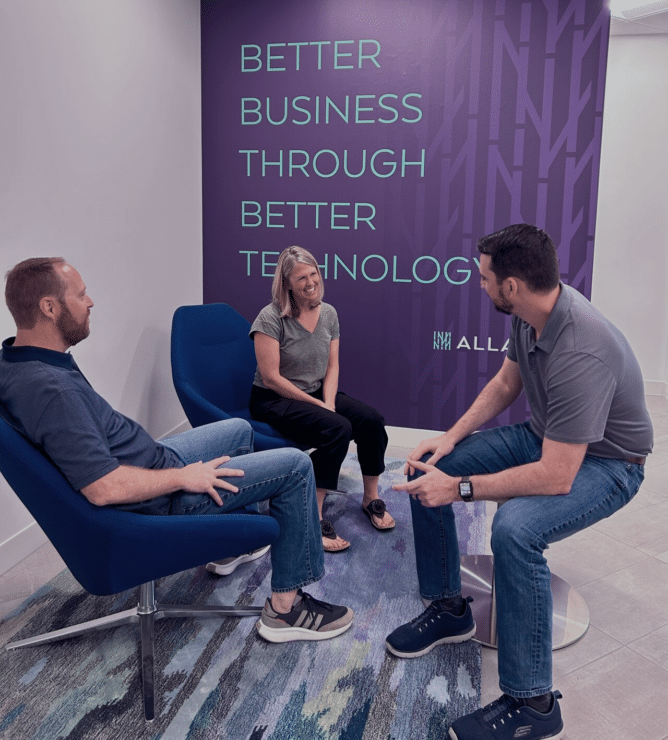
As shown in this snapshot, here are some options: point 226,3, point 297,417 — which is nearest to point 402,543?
point 297,417

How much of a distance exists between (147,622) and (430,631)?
2.88 ft

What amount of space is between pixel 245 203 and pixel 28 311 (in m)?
2.50

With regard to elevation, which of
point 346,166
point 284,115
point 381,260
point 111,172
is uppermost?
point 284,115

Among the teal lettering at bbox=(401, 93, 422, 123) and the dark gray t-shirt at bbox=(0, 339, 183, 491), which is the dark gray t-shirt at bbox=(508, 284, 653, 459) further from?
the teal lettering at bbox=(401, 93, 422, 123)

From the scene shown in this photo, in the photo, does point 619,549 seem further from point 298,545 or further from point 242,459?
point 242,459

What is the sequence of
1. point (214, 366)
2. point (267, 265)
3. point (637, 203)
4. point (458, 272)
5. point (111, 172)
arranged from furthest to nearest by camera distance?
point (637, 203) → point (267, 265) → point (458, 272) → point (214, 366) → point (111, 172)

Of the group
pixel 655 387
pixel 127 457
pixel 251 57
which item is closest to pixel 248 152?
pixel 251 57

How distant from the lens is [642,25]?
17.0 feet

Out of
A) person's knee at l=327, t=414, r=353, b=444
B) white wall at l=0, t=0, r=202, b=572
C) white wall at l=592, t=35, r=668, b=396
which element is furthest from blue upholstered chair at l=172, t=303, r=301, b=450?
white wall at l=592, t=35, r=668, b=396

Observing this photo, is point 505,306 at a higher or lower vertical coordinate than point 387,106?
lower

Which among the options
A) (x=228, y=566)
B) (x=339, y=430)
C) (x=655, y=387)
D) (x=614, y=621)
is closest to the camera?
(x=614, y=621)

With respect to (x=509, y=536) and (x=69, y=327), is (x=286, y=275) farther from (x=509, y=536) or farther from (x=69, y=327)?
(x=509, y=536)

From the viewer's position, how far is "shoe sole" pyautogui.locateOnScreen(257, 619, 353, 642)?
2150 mm

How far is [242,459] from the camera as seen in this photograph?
2092 millimetres
